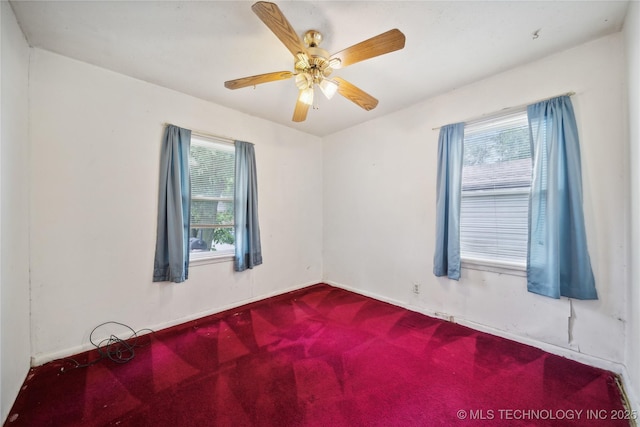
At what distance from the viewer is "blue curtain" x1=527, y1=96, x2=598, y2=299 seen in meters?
1.83

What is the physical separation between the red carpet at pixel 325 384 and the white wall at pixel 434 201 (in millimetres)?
290

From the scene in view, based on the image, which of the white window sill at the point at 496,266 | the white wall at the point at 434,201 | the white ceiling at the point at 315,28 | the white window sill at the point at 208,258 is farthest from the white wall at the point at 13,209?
the white window sill at the point at 496,266

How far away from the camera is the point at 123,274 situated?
223 centimetres

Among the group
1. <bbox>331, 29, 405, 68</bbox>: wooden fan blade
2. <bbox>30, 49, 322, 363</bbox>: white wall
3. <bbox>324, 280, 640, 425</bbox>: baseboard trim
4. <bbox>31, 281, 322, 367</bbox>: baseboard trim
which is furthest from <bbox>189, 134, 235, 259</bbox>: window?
<bbox>324, 280, 640, 425</bbox>: baseboard trim

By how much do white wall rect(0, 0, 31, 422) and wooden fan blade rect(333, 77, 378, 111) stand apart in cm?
208

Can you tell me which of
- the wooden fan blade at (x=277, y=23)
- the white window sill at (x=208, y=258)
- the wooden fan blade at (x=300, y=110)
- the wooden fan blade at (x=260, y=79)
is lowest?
the white window sill at (x=208, y=258)

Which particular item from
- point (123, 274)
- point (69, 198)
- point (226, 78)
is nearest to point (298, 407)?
point (123, 274)

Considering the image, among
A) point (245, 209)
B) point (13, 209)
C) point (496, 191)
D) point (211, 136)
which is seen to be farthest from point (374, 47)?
point (13, 209)

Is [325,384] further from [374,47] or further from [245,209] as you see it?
[374,47]

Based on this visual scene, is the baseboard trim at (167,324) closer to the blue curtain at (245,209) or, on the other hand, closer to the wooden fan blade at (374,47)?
the blue curtain at (245,209)

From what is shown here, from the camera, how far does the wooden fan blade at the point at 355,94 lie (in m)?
1.85

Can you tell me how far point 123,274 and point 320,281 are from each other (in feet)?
8.61

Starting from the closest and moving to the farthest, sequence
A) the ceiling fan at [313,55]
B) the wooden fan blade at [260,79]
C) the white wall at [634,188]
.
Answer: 1. the ceiling fan at [313,55]
2. the white wall at [634,188]
3. the wooden fan blade at [260,79]

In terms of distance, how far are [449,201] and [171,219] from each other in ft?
9.40
